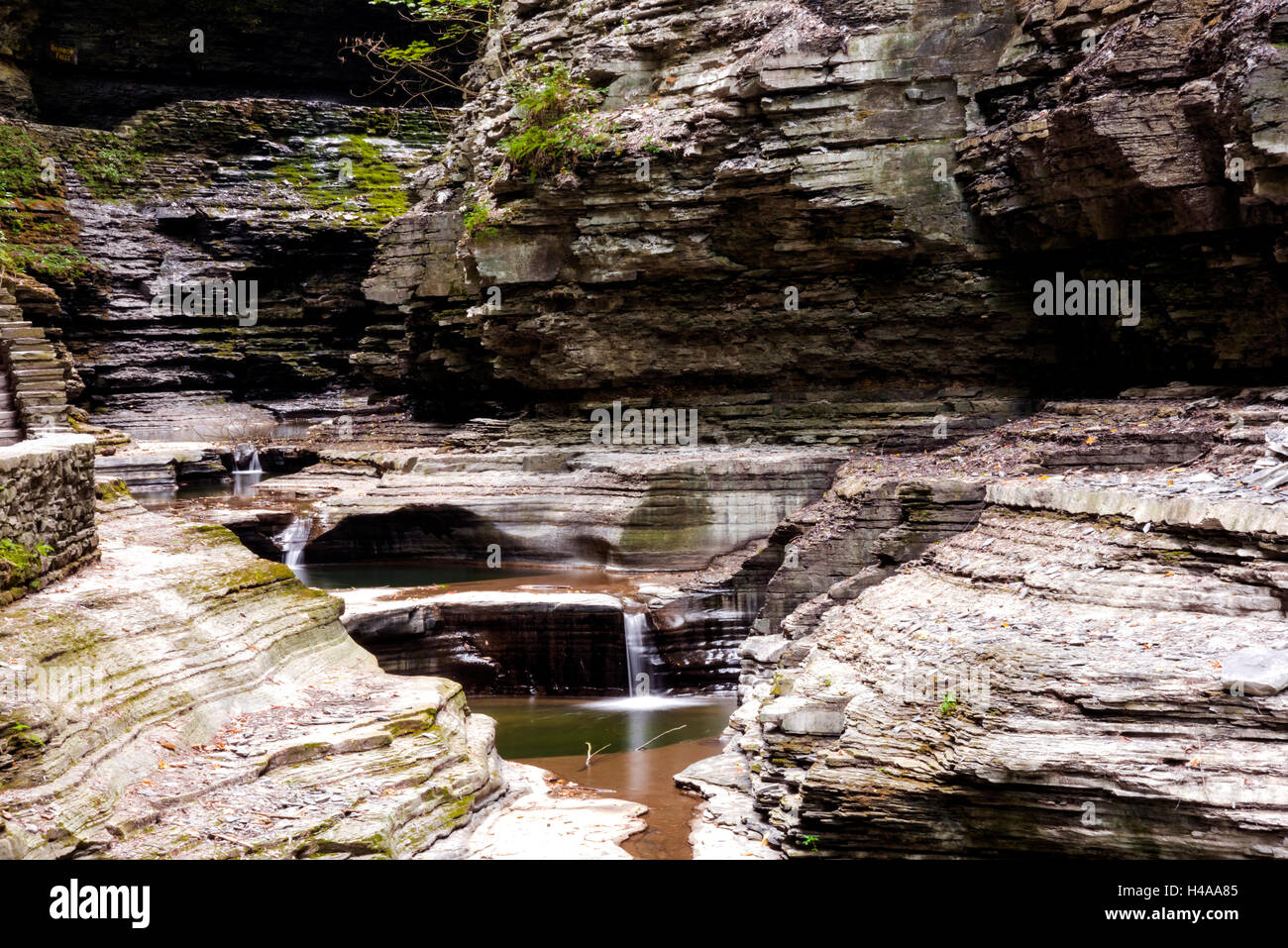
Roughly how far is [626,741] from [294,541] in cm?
834

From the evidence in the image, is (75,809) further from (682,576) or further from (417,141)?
(417,141)

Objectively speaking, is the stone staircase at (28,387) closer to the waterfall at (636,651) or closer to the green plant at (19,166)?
the waterfall at (636,651)

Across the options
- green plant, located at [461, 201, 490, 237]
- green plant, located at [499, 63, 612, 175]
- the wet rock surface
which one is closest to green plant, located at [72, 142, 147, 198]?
green plant, located at [461, 201, 490, 237]

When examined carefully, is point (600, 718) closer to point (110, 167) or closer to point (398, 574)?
point (398, 574)

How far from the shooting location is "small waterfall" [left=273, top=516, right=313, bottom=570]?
1645 centimetres

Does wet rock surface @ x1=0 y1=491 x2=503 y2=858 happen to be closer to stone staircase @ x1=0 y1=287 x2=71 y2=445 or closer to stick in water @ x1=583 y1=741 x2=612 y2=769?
stick in water @ x1=583 y1=741 x2=612 y2=769

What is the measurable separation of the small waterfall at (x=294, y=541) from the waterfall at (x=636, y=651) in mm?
6764

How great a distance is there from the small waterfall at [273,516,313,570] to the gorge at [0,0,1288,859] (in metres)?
0.20

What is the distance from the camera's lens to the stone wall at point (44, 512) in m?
7.16

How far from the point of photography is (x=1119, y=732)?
20.5ft

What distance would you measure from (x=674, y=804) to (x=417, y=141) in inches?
999

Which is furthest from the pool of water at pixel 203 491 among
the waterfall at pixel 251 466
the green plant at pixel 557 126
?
the green plant at pixel 557 126

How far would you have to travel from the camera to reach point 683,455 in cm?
1633

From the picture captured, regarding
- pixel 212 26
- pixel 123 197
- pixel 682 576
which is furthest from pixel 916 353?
pixel 212 26
